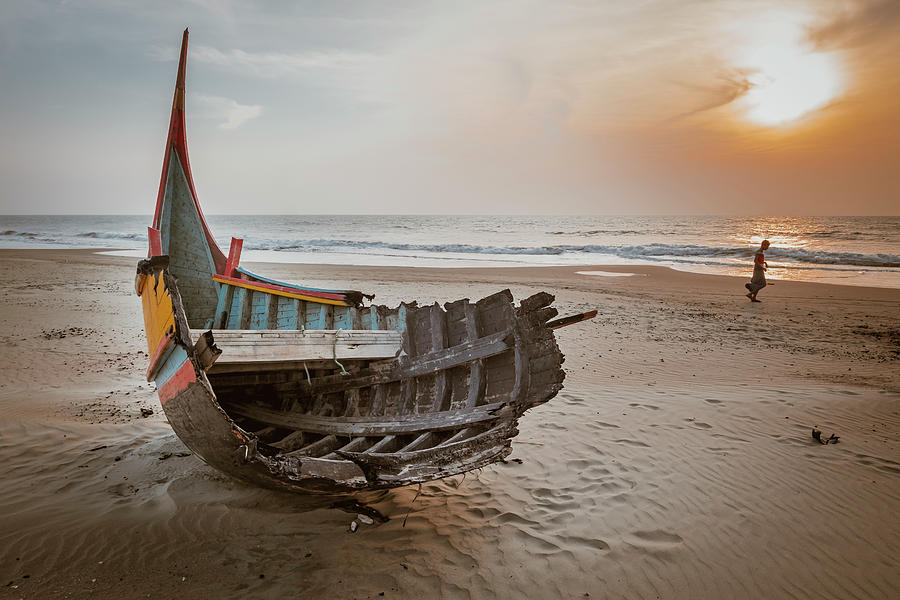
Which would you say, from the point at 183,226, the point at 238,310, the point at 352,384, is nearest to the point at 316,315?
the point at 238,310

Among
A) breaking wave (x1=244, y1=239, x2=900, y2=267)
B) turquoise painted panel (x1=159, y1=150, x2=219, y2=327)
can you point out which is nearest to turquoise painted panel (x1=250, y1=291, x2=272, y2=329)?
turquoise painted panel (x1=159, y1=150, x2=219, y2=327)

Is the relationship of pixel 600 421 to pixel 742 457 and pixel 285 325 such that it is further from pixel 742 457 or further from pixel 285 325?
pixel 285 325

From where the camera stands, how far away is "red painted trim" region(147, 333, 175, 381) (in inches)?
125

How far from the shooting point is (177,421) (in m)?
3.26

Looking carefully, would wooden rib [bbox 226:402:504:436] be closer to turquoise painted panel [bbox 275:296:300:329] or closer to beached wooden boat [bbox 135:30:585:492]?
beached wooden boat [bbox 135:30:585:492]

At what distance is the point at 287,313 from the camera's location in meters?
5.95

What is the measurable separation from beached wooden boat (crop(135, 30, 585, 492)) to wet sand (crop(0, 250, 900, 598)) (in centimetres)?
56

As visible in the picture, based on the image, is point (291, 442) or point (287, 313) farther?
point (287, 313)

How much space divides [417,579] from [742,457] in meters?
3.45

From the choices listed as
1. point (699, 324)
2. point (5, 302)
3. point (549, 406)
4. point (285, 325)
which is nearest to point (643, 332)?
point (699, 324)

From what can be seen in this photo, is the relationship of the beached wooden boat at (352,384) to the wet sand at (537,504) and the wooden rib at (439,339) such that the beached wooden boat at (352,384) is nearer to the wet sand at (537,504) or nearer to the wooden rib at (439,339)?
the wooden rib at (439,339)

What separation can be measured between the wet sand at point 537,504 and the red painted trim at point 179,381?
38.3 inches

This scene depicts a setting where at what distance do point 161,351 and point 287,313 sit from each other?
2620mm

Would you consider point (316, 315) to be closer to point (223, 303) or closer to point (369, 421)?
point (223, 303)
